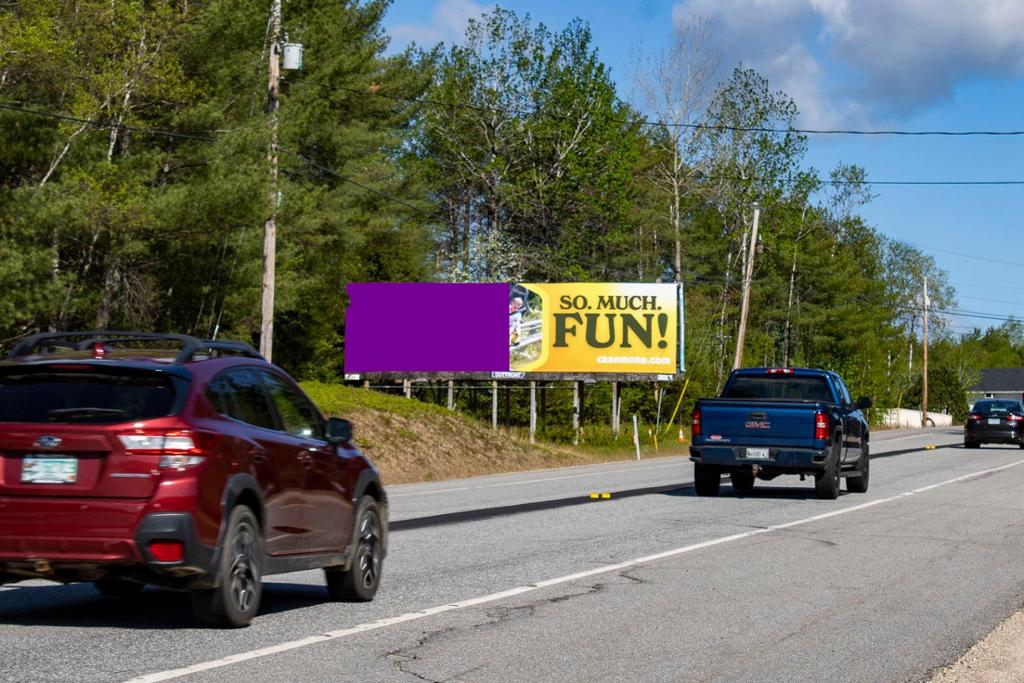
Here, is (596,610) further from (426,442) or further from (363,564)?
(426,442)

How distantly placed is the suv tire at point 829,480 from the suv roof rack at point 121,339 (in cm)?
1388

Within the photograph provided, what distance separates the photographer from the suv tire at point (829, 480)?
22.6 meters

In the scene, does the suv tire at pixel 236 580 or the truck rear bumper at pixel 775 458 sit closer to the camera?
the suv tire at pixel 236 580

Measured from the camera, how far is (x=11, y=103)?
31.9 m

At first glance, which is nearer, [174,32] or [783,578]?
[783,578]

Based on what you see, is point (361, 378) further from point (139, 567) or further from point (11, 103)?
point (139, 567)

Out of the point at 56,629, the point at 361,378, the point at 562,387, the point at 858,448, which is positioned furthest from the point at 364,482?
the point at 562,387

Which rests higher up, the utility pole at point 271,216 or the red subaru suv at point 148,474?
the utility pole at point 271,216

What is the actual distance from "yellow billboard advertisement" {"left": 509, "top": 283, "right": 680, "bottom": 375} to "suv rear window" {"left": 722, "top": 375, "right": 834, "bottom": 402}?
28153 mm

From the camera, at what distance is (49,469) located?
881 cm

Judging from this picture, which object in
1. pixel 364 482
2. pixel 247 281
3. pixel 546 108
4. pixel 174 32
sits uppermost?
pixel 546 108

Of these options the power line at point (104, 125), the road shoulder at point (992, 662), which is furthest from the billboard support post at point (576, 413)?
the road shoulder at point (992, 662)

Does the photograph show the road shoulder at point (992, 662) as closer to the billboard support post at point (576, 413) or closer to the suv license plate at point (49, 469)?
the suv license plate at point (49, 469)

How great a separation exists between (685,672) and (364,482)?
3525mm
